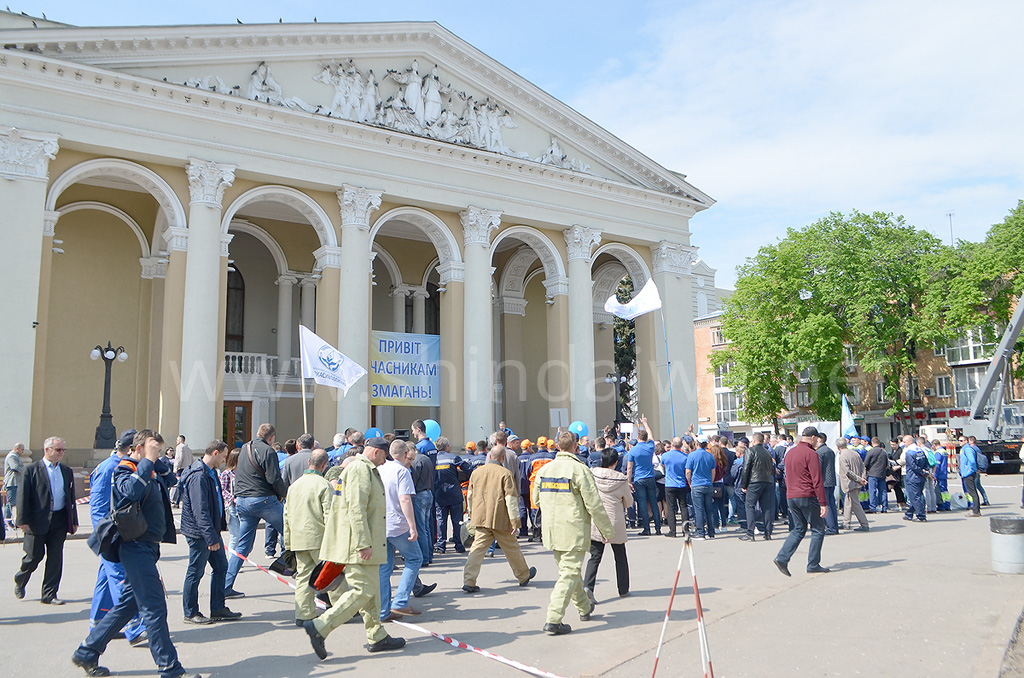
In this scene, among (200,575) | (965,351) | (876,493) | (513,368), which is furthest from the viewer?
(965,351)

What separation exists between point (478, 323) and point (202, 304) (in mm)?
8006

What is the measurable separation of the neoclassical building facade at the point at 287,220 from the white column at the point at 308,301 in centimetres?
8

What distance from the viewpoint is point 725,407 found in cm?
5625

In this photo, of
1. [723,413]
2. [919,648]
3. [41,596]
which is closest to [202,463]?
[41,596]

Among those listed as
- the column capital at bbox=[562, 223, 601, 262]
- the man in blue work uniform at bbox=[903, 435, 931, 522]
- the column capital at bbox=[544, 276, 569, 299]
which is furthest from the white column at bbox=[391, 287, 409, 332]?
the man in blue work uniform at bbox=[903, 435, 931, 522]

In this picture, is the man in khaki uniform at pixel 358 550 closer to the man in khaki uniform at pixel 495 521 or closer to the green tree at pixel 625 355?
the man in khaki uniform at pixel 495 521

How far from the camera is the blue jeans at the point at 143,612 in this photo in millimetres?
5621

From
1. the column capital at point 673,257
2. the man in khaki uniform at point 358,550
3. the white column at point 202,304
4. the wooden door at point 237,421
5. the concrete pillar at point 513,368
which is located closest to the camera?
the man in khaki uniform at point 358,550

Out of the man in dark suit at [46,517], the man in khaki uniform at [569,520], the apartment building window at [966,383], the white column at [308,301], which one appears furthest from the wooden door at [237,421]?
the apartment building window at [966,383]

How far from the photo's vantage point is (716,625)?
696 cm

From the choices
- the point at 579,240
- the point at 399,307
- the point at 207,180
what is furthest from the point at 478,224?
the point at 207,180

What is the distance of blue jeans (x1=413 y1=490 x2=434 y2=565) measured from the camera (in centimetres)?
976

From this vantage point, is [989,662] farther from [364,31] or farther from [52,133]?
[364,31]

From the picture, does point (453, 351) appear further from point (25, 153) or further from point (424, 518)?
point (424, 518)
